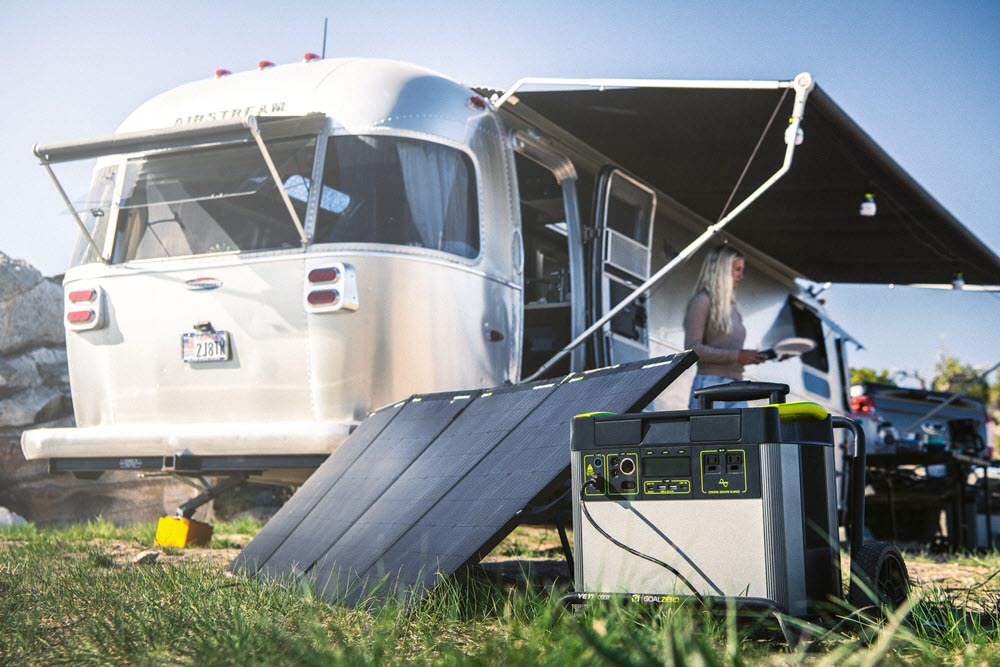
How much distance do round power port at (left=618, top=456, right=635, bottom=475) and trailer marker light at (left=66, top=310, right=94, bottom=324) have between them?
4399mm

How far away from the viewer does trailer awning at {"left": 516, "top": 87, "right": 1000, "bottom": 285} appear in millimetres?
5914

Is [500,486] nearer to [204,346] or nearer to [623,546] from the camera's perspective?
[623,546]

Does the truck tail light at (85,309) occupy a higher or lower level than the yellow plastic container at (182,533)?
higher

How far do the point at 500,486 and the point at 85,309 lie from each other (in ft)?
12.7

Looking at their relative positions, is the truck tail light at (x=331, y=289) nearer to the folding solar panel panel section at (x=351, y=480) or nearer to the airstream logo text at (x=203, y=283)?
the airstream logo text at (x=203, y=283)

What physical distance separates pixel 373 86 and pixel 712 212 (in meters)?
3.30

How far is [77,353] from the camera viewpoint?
6.34 meters

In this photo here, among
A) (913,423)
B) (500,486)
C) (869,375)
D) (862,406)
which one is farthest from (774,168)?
(869,375)

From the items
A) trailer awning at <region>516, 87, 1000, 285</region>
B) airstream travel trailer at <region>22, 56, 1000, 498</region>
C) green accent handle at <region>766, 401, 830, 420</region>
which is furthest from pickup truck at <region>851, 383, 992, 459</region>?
green accent handle at <region>766, 401, 830, 420</region>

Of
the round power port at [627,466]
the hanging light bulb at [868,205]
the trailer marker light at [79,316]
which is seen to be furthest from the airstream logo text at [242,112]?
the hanging light bulb at [868,205]

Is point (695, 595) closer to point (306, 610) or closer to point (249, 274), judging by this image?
point (306, 610)

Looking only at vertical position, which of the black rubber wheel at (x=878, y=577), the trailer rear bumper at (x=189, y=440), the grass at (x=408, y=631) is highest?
the trailer rear bumper at (x=189, y=440)

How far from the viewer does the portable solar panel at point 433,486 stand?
329cm

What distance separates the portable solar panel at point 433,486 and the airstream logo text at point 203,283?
163 centimetres
